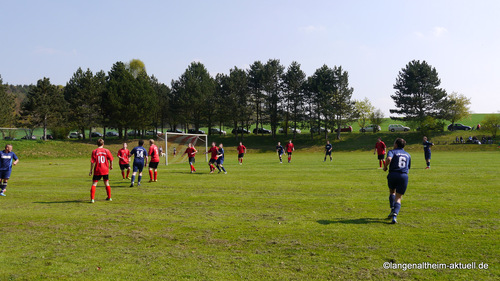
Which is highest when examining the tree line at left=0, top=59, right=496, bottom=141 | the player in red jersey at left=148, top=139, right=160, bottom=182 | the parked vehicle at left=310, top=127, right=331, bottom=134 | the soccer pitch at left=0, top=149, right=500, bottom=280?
the tree line at left=0, top=59, right=496, bottom=141

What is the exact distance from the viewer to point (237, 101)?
66.9 m

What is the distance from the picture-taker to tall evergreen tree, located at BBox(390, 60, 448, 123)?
213ft

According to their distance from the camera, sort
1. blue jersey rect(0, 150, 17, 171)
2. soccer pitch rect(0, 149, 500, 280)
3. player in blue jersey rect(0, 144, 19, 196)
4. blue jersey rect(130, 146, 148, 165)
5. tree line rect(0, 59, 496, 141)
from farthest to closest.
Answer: tree line rect(0, 59, 496, 141), blue jersey rect(130, 146, 148, 165), blue jersey rect(0, 150, 17, 171), player in blue jersey rect(0, 144, 19, 196), soccer pitch rect(0, 149, 500, 280)

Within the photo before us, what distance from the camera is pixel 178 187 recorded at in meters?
14.8

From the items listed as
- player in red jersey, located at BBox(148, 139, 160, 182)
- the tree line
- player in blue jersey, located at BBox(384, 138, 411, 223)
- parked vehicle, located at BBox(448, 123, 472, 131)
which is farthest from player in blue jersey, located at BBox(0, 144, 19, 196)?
parked vehicle, located at BBox(448, 123, 472, 131)

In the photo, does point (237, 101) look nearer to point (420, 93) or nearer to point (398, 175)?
point (420, 93)

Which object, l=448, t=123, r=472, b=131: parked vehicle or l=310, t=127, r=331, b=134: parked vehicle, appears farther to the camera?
l=448, t=123, r=472, b=131: parked vehicle

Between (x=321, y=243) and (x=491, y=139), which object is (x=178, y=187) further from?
(x=491, y=139)

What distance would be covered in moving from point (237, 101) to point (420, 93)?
36.7 m

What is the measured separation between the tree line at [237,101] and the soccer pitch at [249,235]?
167 ft

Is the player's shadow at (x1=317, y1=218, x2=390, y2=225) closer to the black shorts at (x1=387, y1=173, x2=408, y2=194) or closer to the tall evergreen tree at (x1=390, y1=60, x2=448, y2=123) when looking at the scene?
the black shorts at (x1=387, y1=173, x2=408, y2=194)

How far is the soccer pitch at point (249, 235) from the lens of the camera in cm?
537

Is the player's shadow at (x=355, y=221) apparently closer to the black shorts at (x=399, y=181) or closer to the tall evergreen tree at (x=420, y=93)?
the black shorts at (x=399, y=181)

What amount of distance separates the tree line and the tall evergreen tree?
0.17 meters
